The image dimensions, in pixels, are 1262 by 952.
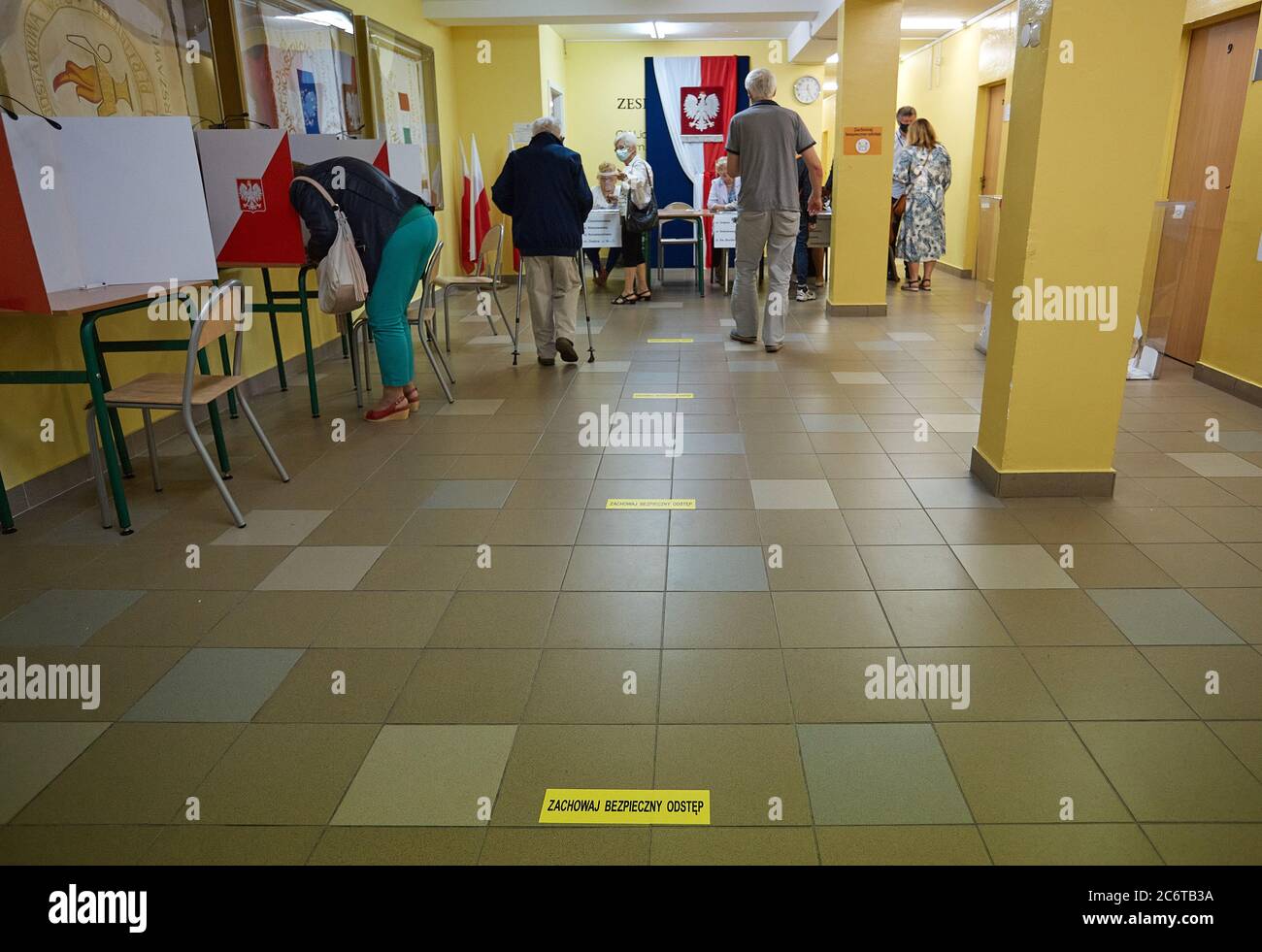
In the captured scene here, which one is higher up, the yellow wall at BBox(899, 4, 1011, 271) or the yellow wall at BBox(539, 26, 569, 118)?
the yellow wall at BBox(539, 26, 569, 118)

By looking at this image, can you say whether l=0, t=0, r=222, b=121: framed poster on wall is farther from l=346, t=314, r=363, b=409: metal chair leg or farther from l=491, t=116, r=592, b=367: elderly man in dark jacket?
l=491, t=116, r=592, b=367: elderly man in dark jacket

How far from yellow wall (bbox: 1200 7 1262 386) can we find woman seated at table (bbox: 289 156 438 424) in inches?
173

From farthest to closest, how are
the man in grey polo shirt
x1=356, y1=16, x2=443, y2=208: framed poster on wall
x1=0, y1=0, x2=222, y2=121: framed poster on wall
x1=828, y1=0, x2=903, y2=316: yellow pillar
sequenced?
x1=356, y1=16, x2=443, y2=208: framed poster on wall → x1=828, y1=0, x2=903, y2=316: yellow pillar → the man in grey polo shirt → x1=0, y1=0, x2=222, y2=121: framed poster on wall

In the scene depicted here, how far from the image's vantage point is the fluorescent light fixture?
10098 millimetres

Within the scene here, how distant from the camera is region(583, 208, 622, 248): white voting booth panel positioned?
8945mm

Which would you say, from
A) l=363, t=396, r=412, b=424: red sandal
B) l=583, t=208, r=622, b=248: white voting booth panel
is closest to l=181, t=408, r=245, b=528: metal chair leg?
l=363, t=396, r=412, b=424: red sandal

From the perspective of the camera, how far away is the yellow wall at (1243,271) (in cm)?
502

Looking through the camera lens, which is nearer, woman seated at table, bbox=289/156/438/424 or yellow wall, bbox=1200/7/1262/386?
woman seated at table, bbox=289/156/438/424

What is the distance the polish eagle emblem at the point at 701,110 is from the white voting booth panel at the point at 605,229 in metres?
4.19

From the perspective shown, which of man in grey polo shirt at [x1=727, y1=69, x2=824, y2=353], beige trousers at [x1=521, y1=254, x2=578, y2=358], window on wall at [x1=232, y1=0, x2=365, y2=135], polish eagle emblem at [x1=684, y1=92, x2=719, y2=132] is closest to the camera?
window on wall at [x1=232, y1=0, x2=365, y2=135]

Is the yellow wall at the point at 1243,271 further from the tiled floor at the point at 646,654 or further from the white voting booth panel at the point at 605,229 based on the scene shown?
the white voting booth panel at the point at 605,229

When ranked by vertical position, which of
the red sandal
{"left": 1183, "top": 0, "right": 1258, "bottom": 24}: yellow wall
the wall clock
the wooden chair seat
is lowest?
the red sandal

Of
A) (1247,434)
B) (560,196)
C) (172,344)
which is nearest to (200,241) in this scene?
(172,344)

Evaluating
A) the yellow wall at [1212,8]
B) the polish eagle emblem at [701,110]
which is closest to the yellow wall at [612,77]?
the polish eagle emblem at [701,110]
